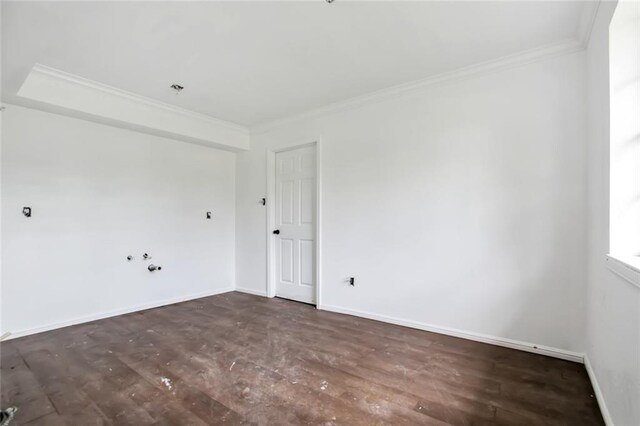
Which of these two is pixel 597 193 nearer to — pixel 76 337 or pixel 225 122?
pixel 225 122

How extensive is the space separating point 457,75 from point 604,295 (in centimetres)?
211

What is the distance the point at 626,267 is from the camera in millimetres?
1375

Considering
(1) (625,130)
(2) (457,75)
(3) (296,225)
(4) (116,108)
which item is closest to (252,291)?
(3) (296,225)

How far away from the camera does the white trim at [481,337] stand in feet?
7.86

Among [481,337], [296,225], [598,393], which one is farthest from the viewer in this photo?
[296,225]

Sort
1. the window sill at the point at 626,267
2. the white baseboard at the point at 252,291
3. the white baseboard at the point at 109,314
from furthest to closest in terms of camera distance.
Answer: the white baseboard at the point at 252,291 < the white baseboard at the point at 109,314 < the window sill at the point at 626,267

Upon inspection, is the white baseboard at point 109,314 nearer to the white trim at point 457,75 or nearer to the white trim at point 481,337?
the white trim at point 481,337

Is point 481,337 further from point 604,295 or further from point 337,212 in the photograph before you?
point 337,212

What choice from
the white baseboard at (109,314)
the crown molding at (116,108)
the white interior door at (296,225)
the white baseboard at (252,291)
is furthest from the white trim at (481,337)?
the crown molding at (116,108)

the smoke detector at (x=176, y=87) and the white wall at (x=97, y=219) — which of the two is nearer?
the white wall at (x=97, y=219)

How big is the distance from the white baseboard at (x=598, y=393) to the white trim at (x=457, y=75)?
2341mm

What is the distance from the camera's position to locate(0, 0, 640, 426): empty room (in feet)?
5.99

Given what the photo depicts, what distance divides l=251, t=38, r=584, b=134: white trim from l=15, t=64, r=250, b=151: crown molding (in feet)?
3.72

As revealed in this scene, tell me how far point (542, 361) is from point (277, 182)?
140 inches
